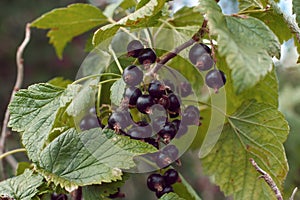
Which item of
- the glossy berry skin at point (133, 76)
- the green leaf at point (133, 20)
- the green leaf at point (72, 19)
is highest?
the green leaf at point (72, 19)

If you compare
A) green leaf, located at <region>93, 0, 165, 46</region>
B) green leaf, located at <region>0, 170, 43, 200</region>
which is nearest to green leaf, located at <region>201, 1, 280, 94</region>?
green leaf, located at <region>93, 0, 165, 46</region>

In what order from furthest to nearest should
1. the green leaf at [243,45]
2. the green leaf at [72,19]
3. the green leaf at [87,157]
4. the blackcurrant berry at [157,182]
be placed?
the green leaf at [72,19] → the blackcurrant berry at [157,182] → the green leaf at [87,157] → the green leaf at [243,45]

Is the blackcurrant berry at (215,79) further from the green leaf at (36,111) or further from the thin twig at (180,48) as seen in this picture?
the green leaf at (36,111)

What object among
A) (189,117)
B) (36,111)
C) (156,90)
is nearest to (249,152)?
(189,117)

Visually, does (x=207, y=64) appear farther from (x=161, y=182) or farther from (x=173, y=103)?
(x=161, y=182)

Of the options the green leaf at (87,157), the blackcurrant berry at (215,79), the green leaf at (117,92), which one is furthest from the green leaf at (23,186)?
the blackcurrant berry at (215,79)

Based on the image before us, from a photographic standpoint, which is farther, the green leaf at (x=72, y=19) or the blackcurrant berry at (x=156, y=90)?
the green leaf at (x=72, y=19)
